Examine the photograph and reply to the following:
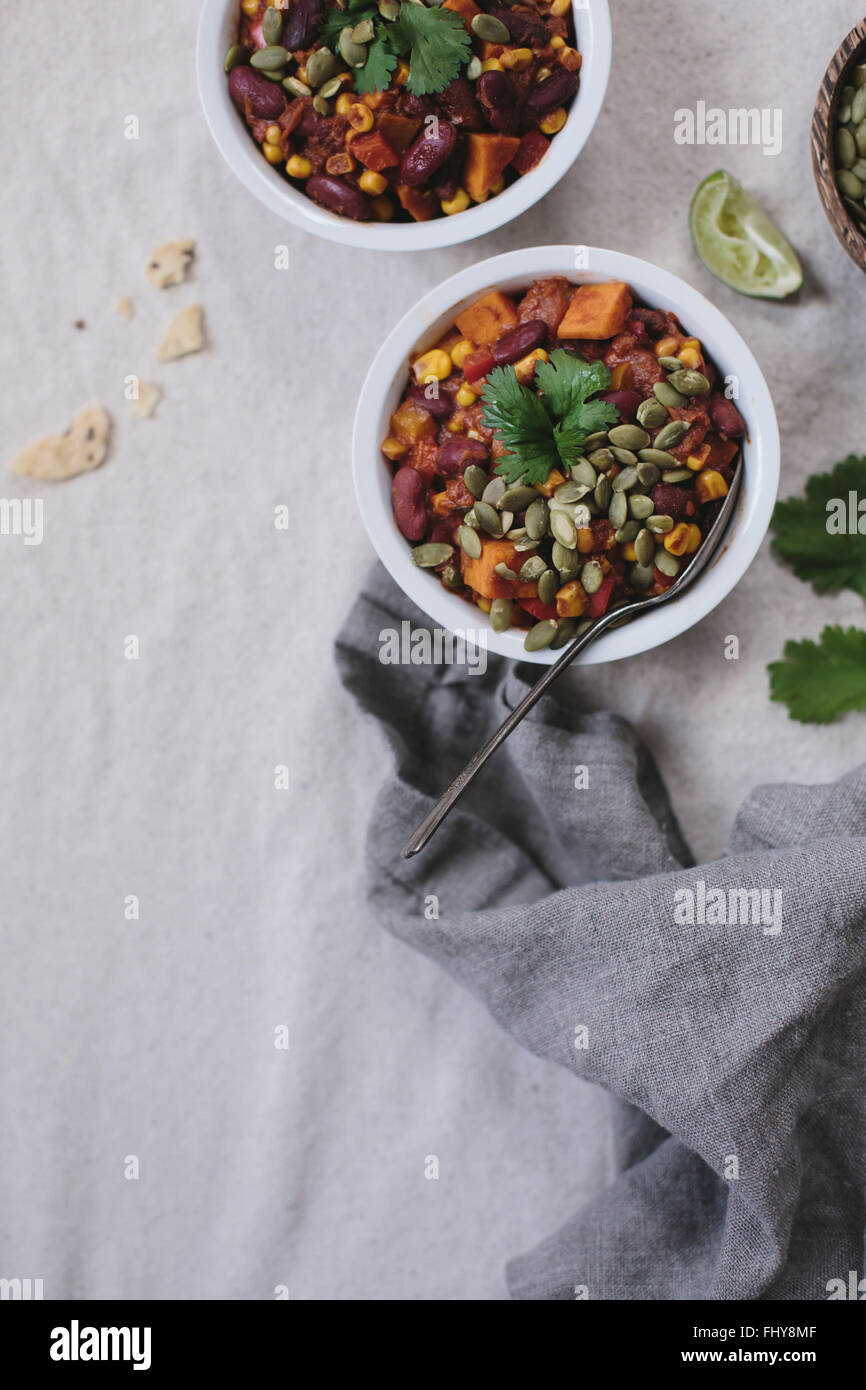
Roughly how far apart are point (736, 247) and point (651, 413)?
0.42 meters

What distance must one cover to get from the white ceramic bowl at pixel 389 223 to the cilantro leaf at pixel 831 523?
564 millimetres

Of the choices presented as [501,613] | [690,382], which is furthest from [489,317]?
[501,613]

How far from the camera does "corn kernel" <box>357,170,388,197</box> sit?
1.31 metres

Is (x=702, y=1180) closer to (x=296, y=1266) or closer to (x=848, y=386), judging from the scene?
(x=296, y=1266)

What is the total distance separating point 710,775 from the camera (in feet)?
5.25

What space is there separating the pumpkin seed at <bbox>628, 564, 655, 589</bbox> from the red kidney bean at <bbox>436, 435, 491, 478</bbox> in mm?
228

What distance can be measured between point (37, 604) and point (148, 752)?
28cm

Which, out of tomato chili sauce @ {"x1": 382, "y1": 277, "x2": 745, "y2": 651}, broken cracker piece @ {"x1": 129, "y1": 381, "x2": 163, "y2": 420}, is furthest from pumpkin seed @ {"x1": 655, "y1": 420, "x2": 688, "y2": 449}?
broken cracker piece @ {"x1": 129, "y1": 381, "x2": 163, "y2": 420}

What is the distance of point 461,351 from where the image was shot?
1338mm

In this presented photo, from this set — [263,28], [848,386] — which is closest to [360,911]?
[848,386]

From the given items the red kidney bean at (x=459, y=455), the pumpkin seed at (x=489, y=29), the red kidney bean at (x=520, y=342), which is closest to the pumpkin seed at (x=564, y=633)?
the red kidney bean at (x=459, y=455)

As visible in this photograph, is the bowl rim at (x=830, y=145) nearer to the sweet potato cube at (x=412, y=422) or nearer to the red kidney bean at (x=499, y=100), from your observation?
the red kidney bean at (x=499, y=100)

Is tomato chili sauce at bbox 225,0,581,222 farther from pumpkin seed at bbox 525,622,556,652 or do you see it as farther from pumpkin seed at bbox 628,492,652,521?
pumpkin seed at bbox 525,622,556,652

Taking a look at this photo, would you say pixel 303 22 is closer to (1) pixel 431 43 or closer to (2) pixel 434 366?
(1) pixel 431 43
